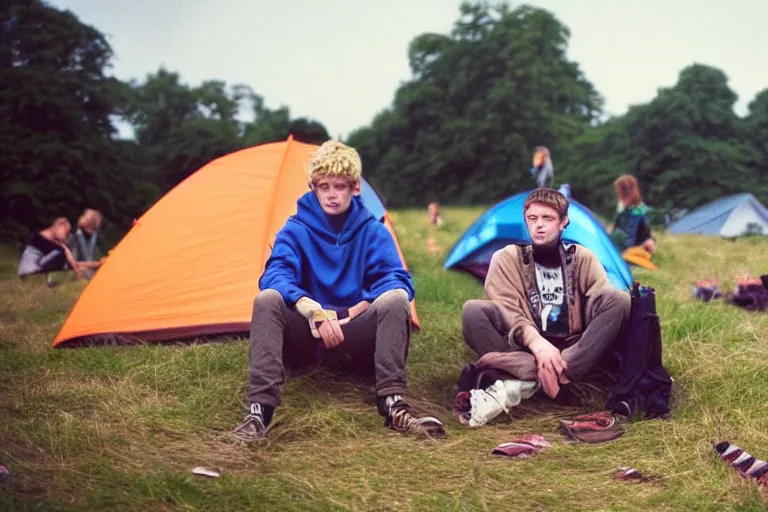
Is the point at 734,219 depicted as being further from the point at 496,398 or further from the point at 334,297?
the point at 334,297

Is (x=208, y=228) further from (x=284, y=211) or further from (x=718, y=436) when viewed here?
(x=718, y=436)

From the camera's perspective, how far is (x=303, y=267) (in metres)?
3.75

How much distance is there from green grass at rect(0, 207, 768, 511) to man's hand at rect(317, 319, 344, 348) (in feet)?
1.05

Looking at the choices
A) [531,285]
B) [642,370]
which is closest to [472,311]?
[531,285]

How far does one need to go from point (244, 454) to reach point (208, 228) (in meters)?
2.38

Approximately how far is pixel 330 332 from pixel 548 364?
38.4 inches

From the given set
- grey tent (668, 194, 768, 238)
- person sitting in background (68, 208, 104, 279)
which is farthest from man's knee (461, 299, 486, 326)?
grey tent (668, 194, 768, 238)

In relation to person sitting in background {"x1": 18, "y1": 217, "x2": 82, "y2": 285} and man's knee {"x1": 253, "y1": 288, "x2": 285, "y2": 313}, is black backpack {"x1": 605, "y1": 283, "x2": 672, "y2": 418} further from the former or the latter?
person sitting in background {"x1": 18, "y1": 217, "x2": 82, "y2": 285}

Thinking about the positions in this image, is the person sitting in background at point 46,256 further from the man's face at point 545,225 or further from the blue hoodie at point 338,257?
the man's face at point 545,225

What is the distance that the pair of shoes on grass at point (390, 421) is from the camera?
316 cm

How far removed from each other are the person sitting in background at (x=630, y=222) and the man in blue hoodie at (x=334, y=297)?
17.0 ft

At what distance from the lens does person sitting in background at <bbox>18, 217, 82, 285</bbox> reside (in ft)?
27.8

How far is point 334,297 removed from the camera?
3723 mm

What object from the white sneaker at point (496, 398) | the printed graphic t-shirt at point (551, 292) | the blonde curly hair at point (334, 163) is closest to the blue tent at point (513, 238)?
the printed graphic t-shirt at point (551, 292)
